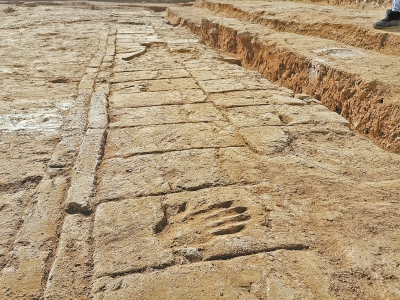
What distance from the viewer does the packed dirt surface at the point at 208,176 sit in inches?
60.4

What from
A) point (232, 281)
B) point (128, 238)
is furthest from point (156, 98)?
point (232, 281)

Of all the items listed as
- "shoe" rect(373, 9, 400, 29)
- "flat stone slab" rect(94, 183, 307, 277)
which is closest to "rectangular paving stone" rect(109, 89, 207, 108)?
"flat stone slab" rect(94, 183, 307, 277)

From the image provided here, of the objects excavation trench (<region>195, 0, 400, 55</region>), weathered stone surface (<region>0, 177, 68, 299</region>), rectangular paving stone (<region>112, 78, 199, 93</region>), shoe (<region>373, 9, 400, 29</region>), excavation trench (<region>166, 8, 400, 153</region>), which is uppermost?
shoe (<region>373, 9, 400, 29</region>)

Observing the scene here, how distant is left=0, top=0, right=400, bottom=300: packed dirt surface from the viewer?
153 cm

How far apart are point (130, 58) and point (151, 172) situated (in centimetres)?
341

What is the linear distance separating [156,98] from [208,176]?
5.15 ft

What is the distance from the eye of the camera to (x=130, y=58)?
532cm

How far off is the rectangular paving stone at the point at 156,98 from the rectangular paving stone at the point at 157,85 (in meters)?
0.13

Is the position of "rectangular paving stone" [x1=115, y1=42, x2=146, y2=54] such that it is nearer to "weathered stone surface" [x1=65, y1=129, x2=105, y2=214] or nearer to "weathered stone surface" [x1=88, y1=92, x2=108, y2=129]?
"weathered stone surface" [x1=88, y1=92, x2=108, y2=129]

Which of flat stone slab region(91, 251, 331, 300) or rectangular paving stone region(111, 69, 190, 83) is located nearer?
flat stone slab region(91, 251, 331, 300)

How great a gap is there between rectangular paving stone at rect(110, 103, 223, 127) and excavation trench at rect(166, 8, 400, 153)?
1.06m

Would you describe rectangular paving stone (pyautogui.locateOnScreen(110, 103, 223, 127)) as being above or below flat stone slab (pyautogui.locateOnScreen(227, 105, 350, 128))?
below

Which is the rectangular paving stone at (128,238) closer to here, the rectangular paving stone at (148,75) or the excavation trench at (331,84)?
the excavation trench at (331,84)

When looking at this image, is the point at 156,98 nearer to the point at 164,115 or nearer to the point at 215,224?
the point at 164,115
